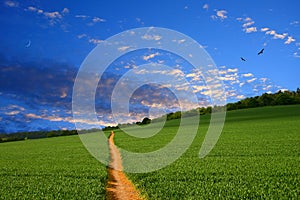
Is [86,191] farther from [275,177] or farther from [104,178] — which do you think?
[275,177]

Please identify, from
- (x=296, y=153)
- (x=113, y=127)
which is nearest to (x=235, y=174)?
(x=296, y=153)

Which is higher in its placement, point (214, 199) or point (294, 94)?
point (294, 94)

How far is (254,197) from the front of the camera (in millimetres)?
13625

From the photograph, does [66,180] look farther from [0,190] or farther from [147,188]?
[147,188]

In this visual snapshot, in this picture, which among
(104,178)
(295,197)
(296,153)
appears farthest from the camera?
(296,153)

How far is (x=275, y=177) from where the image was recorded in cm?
1812

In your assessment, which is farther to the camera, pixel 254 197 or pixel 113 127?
pixel 113 127

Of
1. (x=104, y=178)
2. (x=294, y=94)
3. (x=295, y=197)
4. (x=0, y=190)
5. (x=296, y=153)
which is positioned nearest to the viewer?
(x=295, y=197)

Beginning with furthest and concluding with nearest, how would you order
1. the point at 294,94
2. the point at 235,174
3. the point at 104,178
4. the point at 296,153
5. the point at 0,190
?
the point at 294,94
the point at 296,153
the point at 104,178
the point at 235,174
the point at 0,190

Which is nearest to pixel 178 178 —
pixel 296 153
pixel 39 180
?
pixel 39 180

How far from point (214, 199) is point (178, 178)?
18.3 ft

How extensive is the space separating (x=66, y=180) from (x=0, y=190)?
365cm

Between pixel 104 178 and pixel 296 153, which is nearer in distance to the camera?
pixel 104 178

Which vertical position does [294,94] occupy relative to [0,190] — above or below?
above
